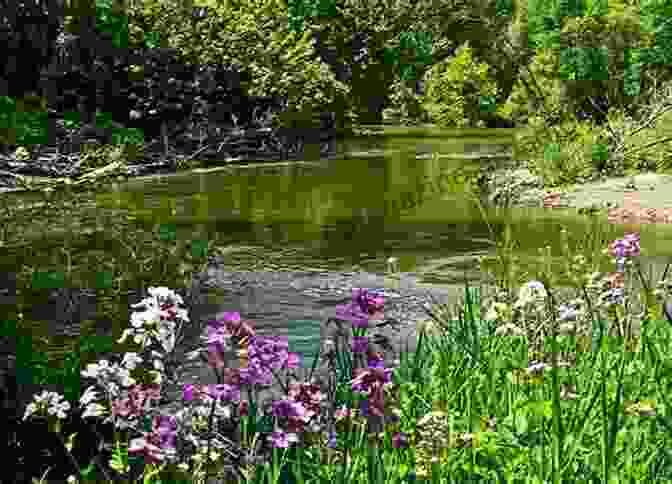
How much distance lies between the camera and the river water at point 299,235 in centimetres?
739

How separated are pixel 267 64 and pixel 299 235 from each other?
1333cm

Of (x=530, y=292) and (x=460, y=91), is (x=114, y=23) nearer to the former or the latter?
(x=530, y=292)

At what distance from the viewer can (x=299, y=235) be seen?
12875 millimetres

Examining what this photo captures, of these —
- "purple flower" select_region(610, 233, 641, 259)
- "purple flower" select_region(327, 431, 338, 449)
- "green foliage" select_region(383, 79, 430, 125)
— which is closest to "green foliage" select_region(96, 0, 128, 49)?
"purple flower" select_region(610, 233, 641, 259)

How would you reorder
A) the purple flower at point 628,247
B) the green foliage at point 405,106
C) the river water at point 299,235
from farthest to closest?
the green foliage at point 405,106 < the river water at point 299,235 < the purple flower at point 628,247

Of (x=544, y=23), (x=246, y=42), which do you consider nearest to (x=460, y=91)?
(x=544, y=23)

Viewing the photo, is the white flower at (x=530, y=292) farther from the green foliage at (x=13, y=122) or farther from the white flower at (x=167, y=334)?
the green foliage at (x=13, y=122)

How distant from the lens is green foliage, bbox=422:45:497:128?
4988 cm

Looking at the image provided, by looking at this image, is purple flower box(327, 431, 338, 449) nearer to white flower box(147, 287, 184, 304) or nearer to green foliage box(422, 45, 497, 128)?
white flower box(147, 287, 184, 304)

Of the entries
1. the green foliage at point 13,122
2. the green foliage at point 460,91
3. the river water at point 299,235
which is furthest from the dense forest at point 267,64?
the green foliage at point 460,91

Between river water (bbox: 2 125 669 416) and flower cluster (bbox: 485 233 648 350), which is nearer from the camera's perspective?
flower cluster (bbox: 485 233 648 350)

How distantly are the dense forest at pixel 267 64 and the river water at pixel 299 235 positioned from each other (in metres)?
1.36

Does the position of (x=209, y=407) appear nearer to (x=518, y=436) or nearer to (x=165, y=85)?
(x=518, y=436)

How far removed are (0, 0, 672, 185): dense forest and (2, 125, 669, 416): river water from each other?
4.45ft
